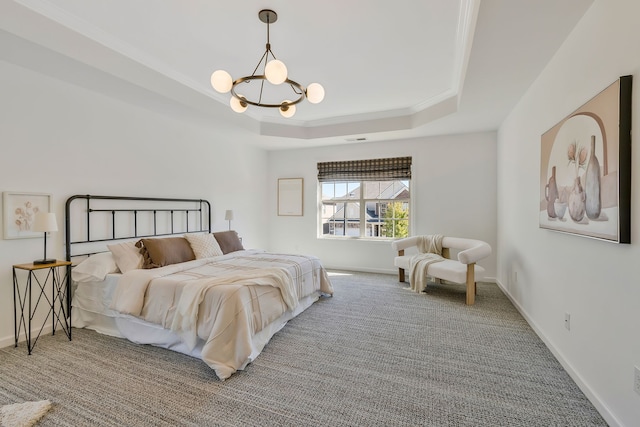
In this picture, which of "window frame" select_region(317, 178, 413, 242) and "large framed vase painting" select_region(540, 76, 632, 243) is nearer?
"large framed vase painting" select_region(540, 76, 632, 243)

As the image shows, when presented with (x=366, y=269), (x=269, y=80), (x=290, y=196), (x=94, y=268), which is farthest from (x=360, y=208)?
(x=94, y=268)

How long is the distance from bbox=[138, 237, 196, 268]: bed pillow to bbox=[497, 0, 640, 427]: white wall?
145 inches

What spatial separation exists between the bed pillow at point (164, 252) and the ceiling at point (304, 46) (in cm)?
163

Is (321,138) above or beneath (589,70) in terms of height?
above

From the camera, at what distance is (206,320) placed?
2301 millimetres

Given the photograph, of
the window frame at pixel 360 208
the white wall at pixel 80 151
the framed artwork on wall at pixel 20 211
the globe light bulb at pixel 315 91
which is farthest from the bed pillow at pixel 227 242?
the globe light bulb at pixel 315 91

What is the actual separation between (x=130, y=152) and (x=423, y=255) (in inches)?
166

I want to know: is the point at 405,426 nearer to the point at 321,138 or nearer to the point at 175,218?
the point at 175,218

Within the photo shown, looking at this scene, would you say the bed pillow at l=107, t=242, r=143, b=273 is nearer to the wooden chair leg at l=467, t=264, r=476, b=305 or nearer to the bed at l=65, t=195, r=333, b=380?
the bed at l=65, t=195, r=333, b=380

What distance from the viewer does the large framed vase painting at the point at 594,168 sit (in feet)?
4.87

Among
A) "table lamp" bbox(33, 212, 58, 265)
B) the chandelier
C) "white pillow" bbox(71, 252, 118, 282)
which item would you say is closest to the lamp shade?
"table lamp" bbox(33, 212, 58, 265)

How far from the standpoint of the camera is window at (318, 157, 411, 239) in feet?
17.6

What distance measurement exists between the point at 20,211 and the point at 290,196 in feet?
13.4

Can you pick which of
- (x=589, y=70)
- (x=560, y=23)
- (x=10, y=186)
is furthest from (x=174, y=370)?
(x=560, y=23)
